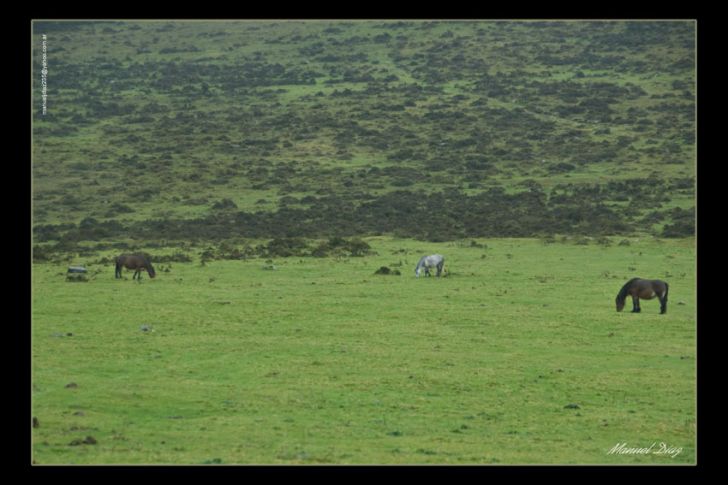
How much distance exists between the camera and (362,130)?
267 ft

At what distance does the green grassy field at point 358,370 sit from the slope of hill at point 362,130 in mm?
17495

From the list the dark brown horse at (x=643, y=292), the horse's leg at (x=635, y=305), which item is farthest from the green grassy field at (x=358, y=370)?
the dark brown horse at (x=643, y=292)

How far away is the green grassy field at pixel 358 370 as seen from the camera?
16.3 m

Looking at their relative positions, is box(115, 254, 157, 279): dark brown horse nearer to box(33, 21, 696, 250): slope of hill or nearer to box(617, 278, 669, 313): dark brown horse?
box(33, 21, 696, 250): slope of hill

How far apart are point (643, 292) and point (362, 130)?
55259mm

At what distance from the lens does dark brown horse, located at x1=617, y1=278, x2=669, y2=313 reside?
27.4m

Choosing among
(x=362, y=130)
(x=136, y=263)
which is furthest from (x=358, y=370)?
(x=362, y=130)

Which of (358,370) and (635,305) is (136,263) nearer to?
(358,370)

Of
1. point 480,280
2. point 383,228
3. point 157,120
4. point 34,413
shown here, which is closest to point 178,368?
point 34,413

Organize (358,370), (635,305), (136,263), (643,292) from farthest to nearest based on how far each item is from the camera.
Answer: (136,263)
(635,305)
(643,292)
(358,370)

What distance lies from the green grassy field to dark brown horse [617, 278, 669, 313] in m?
0.44

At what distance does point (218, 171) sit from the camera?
71125 millimetres
